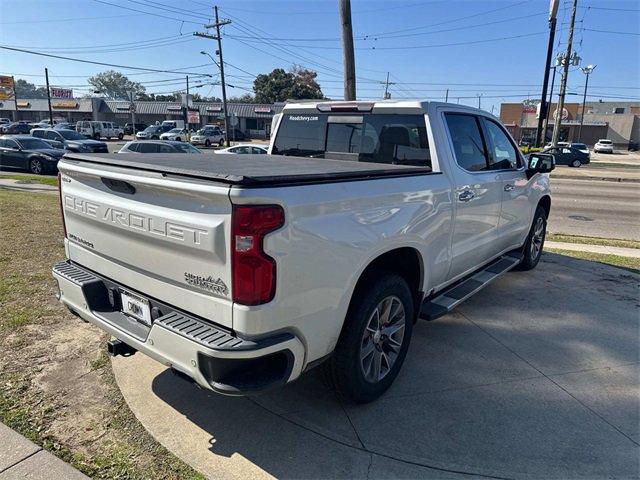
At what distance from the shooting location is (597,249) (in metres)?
8.09

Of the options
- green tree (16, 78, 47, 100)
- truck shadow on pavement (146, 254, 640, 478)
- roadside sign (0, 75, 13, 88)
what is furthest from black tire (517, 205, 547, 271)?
green tree (16, 78, 47, 100)

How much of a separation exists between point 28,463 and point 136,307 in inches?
38.1

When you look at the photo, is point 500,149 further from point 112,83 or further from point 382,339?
point 112,83

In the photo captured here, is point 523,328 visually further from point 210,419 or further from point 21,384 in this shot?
point 21,384

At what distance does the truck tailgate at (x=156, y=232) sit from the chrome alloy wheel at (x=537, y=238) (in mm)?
4959

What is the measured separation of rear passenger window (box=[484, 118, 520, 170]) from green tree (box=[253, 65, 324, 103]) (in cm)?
9207

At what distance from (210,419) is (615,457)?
2.42m

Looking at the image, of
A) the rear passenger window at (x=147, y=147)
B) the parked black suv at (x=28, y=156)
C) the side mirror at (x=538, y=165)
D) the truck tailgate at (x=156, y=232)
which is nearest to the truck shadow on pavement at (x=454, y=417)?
the truck tailgate at (x=156, y=232)

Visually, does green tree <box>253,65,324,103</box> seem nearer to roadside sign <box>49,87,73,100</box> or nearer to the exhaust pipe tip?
roadside sign <box>49,87,73,100</box>

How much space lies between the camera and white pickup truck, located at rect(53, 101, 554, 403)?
224 centimetres

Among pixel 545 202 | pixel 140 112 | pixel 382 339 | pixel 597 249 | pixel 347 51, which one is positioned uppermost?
pixel 140 112

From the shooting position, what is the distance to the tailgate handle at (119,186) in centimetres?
266

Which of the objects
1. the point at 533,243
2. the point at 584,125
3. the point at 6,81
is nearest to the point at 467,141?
Answer: the point at 533,243

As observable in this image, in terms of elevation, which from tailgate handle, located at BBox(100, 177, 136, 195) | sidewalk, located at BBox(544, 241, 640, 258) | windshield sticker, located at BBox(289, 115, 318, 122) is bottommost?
sidewalk, located at BBox(544, 241, 640, 258)
